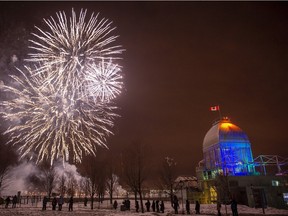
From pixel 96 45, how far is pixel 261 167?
4383 centimetres

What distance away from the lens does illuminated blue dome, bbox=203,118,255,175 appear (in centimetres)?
5150

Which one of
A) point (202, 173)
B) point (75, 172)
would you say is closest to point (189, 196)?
point (202, 173)

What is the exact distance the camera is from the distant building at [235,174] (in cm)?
4472

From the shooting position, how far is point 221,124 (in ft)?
186

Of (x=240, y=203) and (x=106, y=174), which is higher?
(x=106, y=174)

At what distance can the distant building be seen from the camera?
44719mm

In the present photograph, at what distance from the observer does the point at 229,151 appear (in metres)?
52.7

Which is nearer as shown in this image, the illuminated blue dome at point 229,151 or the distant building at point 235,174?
the distant building at point 235,174

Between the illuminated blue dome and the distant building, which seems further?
the illuminated blue dome

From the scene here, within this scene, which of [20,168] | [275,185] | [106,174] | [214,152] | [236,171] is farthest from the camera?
[20,168]

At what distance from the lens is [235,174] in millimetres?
50562

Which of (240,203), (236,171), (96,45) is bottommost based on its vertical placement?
(240,203)

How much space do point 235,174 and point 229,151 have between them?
173 inches

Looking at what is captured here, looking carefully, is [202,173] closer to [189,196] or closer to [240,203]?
[189,196]
